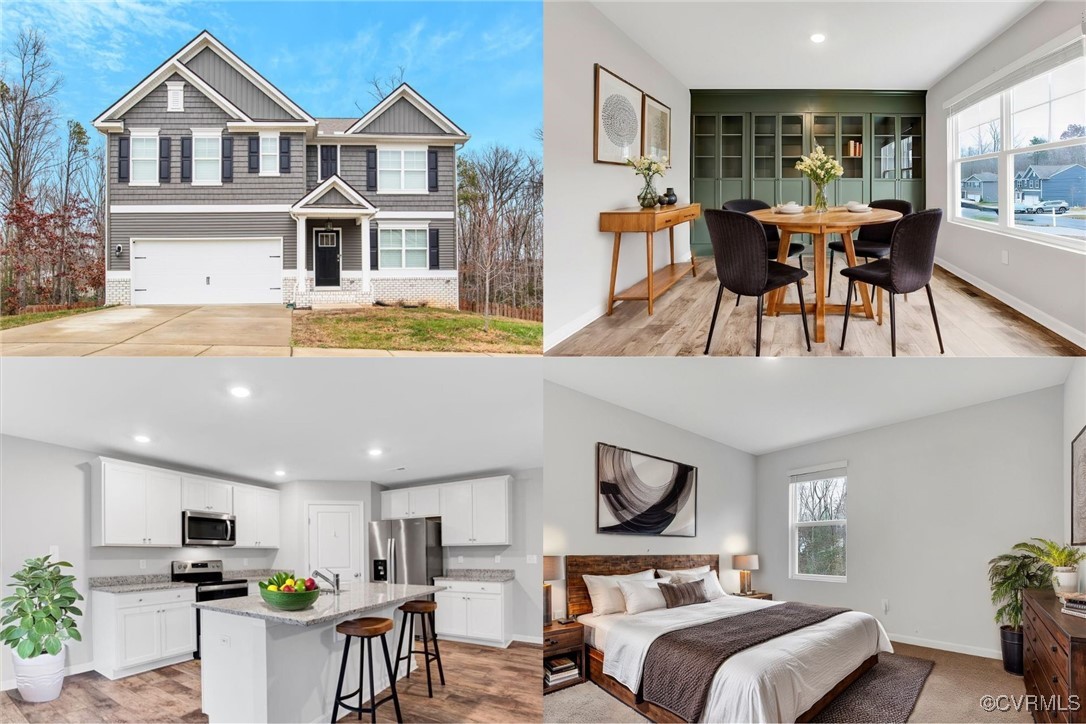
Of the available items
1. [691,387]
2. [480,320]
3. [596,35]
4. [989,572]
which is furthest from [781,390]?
[480,320]

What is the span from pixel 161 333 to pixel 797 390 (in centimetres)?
559

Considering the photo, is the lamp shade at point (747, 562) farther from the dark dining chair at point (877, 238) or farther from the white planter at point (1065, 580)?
the dark dining chair at point (877, 238)

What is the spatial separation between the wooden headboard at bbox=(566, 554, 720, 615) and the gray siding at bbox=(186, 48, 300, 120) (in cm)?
767

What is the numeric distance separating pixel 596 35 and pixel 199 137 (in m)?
5.94

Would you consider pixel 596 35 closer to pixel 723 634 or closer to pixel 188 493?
pixel 723 634

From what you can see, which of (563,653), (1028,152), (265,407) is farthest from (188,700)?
(1028,152)

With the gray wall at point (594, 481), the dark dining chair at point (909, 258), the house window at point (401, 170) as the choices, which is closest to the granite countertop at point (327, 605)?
the gray wall at point (594, 481)

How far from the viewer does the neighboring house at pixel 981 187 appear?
17.0ft

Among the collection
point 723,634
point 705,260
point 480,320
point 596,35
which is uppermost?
point 596,35

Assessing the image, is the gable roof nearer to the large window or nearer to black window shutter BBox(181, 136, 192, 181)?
black window shutter BBox(181, 136, 192, 181)

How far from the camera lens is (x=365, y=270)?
8.58m

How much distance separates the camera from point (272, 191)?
873 centimetres

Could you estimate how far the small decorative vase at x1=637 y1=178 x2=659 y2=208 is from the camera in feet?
18.4

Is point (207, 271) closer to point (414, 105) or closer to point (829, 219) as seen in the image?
point (414, 105)
